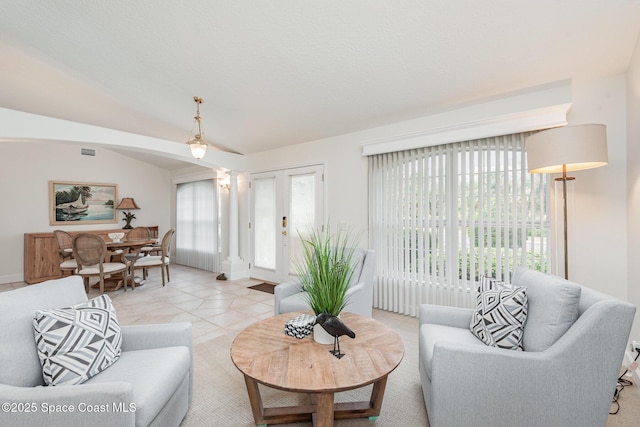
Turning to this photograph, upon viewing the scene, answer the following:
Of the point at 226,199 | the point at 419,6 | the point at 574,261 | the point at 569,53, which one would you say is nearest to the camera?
the point at 419,6

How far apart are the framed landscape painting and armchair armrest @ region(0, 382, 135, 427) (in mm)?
6224

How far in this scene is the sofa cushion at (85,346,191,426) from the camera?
48.6 inches

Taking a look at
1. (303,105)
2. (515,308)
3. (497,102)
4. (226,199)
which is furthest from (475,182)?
(226,199)

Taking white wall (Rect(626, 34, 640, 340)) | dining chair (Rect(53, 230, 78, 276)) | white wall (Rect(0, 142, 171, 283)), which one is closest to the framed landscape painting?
white wall (Rect(0, 142, 171, 283))

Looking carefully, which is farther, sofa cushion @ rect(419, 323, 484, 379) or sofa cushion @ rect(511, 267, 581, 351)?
sofa cushion @ rect(419, 323, 484, 379)

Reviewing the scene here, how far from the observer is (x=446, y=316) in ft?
6.64

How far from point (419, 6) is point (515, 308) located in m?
2.07

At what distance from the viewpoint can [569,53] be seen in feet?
7.06

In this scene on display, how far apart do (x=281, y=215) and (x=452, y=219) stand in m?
2.75

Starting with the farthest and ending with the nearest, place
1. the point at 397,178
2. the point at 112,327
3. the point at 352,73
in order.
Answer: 1. the point at 397,178
2. the point at 352,73
3. the point at 112,327

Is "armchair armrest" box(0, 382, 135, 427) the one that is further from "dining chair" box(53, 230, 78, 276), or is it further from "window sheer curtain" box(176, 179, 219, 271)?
"window sheer curtain" box(176, 179, 219, 271)

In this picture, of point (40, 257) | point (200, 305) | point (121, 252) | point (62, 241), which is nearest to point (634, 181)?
point (200, 305)

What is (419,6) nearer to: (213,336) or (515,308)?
(515,308)

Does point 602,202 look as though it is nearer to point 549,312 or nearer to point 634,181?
point 634,181
